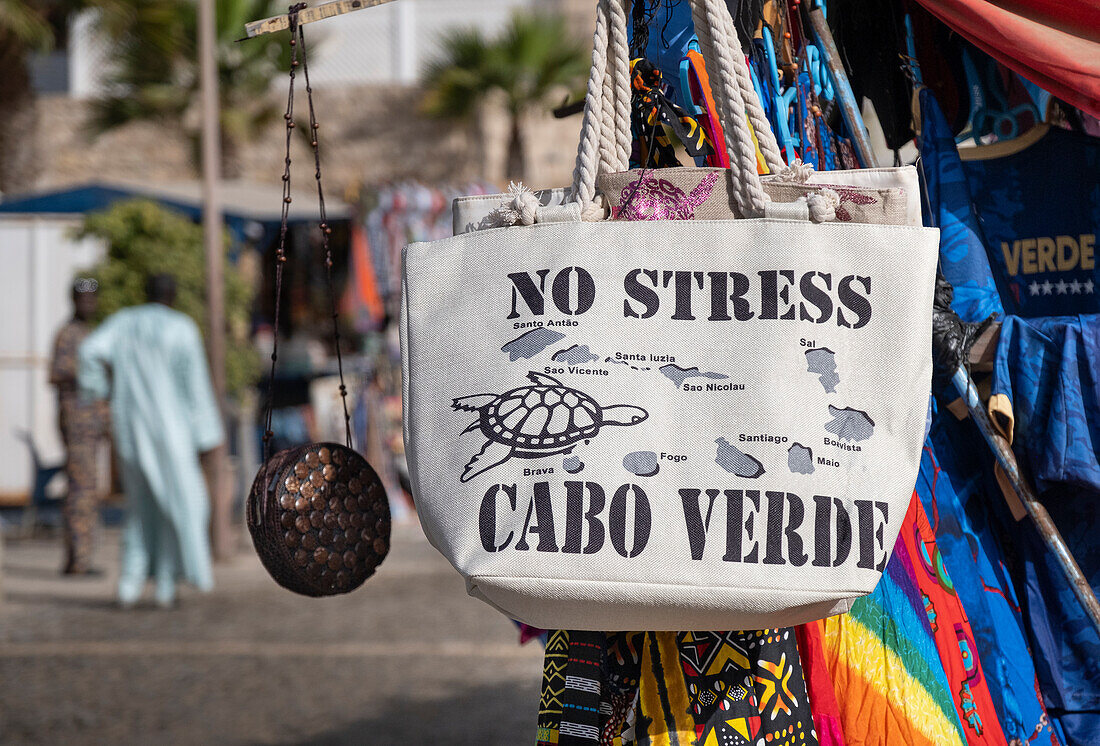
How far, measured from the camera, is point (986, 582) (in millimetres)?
1557

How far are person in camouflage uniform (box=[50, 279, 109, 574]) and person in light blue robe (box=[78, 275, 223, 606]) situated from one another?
0.79 metres

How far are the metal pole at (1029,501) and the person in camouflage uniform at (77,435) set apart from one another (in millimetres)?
5865

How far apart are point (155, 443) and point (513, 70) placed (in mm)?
9536

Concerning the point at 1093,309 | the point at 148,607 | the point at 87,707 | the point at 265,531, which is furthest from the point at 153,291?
the point at 1093,309

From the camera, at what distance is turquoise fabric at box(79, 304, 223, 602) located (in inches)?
220

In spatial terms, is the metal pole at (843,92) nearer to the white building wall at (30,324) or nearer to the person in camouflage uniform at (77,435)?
the person in camouflage uniform at (77,435)

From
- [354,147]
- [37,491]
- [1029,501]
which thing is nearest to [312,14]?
[1029,501]

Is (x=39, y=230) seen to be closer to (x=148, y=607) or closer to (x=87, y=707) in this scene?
(x=148, y=607)

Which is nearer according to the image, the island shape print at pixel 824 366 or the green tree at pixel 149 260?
the island shape print at pixel 824 366

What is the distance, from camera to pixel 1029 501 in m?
1.50

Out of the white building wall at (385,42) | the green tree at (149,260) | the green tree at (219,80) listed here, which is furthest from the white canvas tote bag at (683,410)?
the white building wall at (385,42)

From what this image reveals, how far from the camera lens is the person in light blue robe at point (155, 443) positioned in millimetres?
5586

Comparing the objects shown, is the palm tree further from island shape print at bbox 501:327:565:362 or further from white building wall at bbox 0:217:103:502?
island shape print at bbox 501:327:565:362

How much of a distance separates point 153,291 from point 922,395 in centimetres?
534
